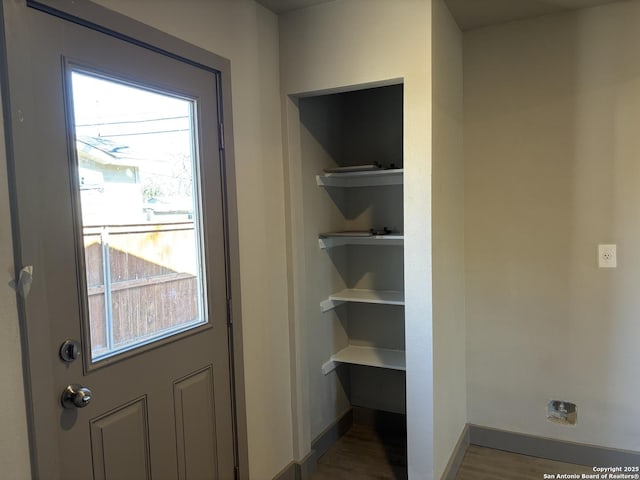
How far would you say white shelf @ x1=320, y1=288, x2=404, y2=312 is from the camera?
2672 millimetres

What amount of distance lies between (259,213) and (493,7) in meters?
1.61

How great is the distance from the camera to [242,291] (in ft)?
6.95

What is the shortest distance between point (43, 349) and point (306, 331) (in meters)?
1.44

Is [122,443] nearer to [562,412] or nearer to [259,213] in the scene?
[259,213]

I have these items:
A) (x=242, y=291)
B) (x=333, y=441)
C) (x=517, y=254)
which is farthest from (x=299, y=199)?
(x=333, y=441)

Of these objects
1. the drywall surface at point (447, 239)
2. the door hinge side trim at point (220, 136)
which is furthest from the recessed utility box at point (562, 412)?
the door hinge side trim at point (220, 136)

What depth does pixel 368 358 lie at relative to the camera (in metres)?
2.82

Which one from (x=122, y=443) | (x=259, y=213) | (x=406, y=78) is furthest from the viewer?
(x=259, y=213)

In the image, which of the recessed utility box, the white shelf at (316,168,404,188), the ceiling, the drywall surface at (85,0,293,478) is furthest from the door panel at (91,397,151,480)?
the recessed utility box

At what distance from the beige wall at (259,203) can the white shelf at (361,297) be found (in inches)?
17.5

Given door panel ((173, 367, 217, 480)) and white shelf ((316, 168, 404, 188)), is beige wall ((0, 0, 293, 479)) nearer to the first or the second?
door panel ((173, 367, 217, 480))

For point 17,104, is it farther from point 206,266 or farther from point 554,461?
point 554,461

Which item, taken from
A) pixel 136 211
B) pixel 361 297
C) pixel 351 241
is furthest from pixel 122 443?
pixel 351 241

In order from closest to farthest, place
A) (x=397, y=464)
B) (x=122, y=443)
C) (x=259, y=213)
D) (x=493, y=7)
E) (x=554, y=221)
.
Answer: (x=122, y=443), (x=259, y=213), (x=493, y=7), (x=554, y=221), (x=397, y=464)
